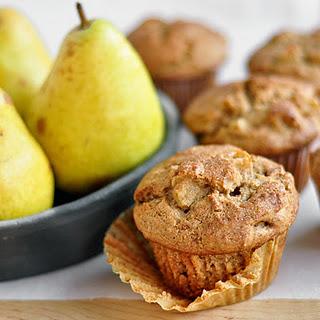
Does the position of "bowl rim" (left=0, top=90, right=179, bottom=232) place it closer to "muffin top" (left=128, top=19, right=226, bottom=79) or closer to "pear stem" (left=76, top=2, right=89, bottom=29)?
"pear stem" (left=76, top=2, right=89, bottom=29)

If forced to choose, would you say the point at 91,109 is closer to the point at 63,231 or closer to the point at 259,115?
the point at 63,231

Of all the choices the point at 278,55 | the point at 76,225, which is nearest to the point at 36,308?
the point at 76,225

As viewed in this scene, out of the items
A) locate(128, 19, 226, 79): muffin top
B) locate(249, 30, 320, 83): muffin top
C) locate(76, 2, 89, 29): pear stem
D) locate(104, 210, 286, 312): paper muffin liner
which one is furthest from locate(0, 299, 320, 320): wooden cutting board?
locate(128, 19, 226, 79): muffin top

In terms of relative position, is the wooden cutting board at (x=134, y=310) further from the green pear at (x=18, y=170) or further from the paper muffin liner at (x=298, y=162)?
the paper muffin liner at (x=298, y=162)

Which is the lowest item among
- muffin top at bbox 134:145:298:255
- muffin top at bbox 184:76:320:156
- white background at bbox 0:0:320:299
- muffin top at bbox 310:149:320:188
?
white background at bbox 0:0:320:299

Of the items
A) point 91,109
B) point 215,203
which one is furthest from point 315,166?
point 91,109

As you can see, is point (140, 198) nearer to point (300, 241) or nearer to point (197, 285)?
point (197, 285)
